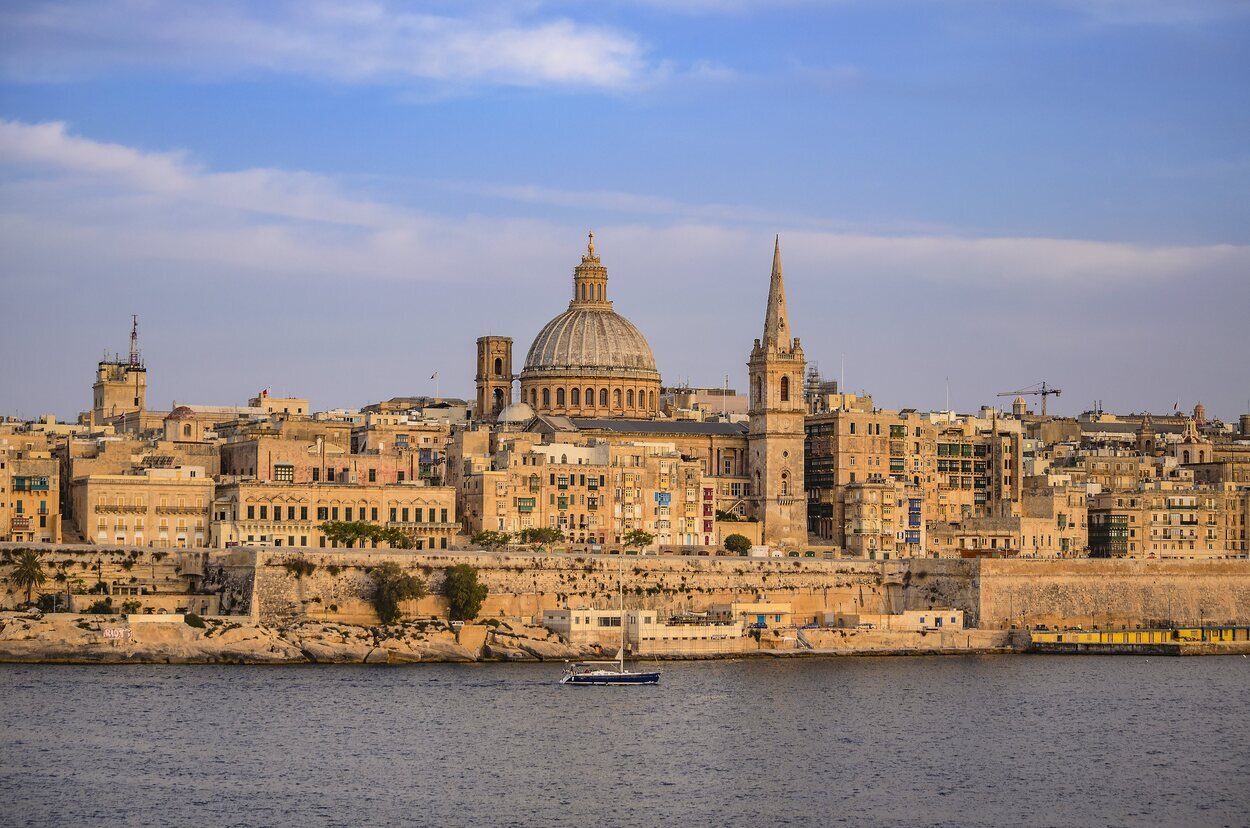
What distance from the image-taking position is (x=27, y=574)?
77438 millimetres

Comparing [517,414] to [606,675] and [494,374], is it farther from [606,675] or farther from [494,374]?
[606,675]

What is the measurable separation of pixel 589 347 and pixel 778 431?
11.4 metres

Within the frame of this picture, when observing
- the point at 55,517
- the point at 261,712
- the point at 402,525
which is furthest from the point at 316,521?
the point at 261,712

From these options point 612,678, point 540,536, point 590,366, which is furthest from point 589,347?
point 612,678

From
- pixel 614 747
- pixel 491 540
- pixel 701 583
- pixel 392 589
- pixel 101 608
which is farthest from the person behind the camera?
pixel 491 540

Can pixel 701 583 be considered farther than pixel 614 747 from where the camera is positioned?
Yes

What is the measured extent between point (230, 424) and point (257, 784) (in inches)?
2124

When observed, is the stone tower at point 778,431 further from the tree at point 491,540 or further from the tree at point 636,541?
the tree at point 491,540

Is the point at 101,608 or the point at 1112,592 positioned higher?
the point at 1112,592

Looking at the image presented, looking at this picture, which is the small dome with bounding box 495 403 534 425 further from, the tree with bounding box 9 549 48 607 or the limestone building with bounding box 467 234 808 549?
the tree with bounding box 9 549 48 607

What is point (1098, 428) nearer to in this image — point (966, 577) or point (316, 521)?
point (966, 577)

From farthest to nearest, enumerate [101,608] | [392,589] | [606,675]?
1. [392,589]
2. [101,608]
3. [606,675]

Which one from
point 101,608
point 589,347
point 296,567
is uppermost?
point 589,347

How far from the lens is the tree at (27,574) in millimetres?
77500
